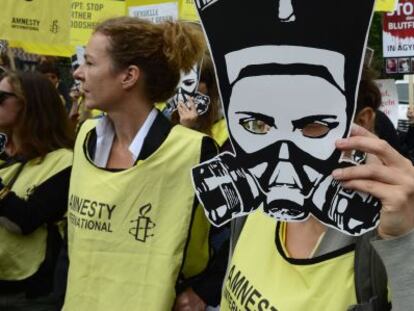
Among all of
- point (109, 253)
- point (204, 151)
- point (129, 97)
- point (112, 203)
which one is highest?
point (129, 97)

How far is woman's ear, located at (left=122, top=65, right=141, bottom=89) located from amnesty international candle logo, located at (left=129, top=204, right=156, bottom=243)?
43 cm

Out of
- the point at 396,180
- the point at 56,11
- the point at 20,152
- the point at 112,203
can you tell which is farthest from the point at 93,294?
the point at 56,11

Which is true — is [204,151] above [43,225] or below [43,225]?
above

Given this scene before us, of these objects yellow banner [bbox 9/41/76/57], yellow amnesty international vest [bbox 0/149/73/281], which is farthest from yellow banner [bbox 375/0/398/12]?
yellow amnesty international vest [bbox 0/149/73/281]

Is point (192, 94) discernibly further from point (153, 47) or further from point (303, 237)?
point (303, 237)

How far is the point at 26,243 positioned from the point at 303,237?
1.45 metres

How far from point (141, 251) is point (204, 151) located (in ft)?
1.15

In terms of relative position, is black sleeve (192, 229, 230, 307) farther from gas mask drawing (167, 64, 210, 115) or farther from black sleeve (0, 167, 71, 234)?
gas mask drawing (167, 64, 210, 115)

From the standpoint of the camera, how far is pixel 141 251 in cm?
194

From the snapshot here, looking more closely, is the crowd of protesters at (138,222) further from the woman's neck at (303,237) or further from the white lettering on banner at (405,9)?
the white lettering on banner at (405,9)

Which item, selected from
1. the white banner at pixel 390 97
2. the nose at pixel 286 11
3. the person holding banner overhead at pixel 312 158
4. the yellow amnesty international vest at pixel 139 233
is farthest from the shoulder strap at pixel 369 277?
the white banner at pixel 390 97

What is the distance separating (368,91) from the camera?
1.48 meters

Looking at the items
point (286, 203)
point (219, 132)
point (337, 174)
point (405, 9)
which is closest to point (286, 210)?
A: point (286, 203)

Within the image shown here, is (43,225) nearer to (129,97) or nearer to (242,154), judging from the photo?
(129,97)
